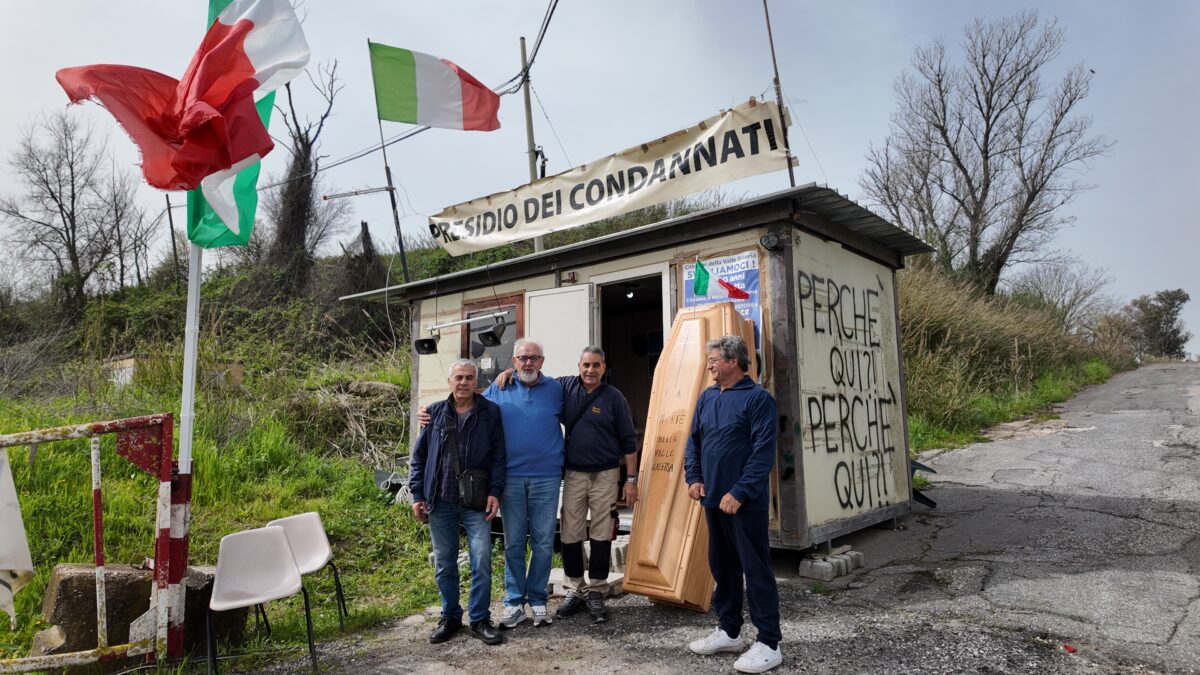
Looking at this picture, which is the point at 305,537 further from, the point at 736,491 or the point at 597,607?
the point at 736,491

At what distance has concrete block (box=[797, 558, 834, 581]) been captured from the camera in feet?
18.4

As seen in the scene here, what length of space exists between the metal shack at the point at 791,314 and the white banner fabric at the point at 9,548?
447 centimetres

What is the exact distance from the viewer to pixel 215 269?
75.3ft

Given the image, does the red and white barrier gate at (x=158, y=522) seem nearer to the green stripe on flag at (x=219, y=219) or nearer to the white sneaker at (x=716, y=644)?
the green stripe on flag at (x=219, y=219)

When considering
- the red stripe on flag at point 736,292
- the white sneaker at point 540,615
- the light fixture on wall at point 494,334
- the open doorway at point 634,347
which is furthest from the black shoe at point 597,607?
the open doorway at point 634,347

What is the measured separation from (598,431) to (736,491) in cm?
139

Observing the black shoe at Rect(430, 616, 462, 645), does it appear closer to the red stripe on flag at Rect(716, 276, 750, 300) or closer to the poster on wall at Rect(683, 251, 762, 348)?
the poster on wall at Rect(683, 251, 762, 348)

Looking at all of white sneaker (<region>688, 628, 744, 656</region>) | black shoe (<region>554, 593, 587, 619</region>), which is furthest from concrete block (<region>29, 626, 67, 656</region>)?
white sneaker (<region>688, 628, 744, 656</region>)

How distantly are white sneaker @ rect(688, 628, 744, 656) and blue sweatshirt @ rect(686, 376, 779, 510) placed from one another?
0.75 m

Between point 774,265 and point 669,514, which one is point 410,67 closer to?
point 774,265

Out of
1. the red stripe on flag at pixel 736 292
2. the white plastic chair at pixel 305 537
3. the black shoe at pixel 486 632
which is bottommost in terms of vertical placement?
the black shoe at pixel 486 632

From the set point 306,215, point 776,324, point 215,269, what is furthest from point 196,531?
point 215,269

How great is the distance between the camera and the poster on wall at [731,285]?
239 inches

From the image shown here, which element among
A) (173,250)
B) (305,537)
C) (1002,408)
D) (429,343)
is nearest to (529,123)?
(429,343)
